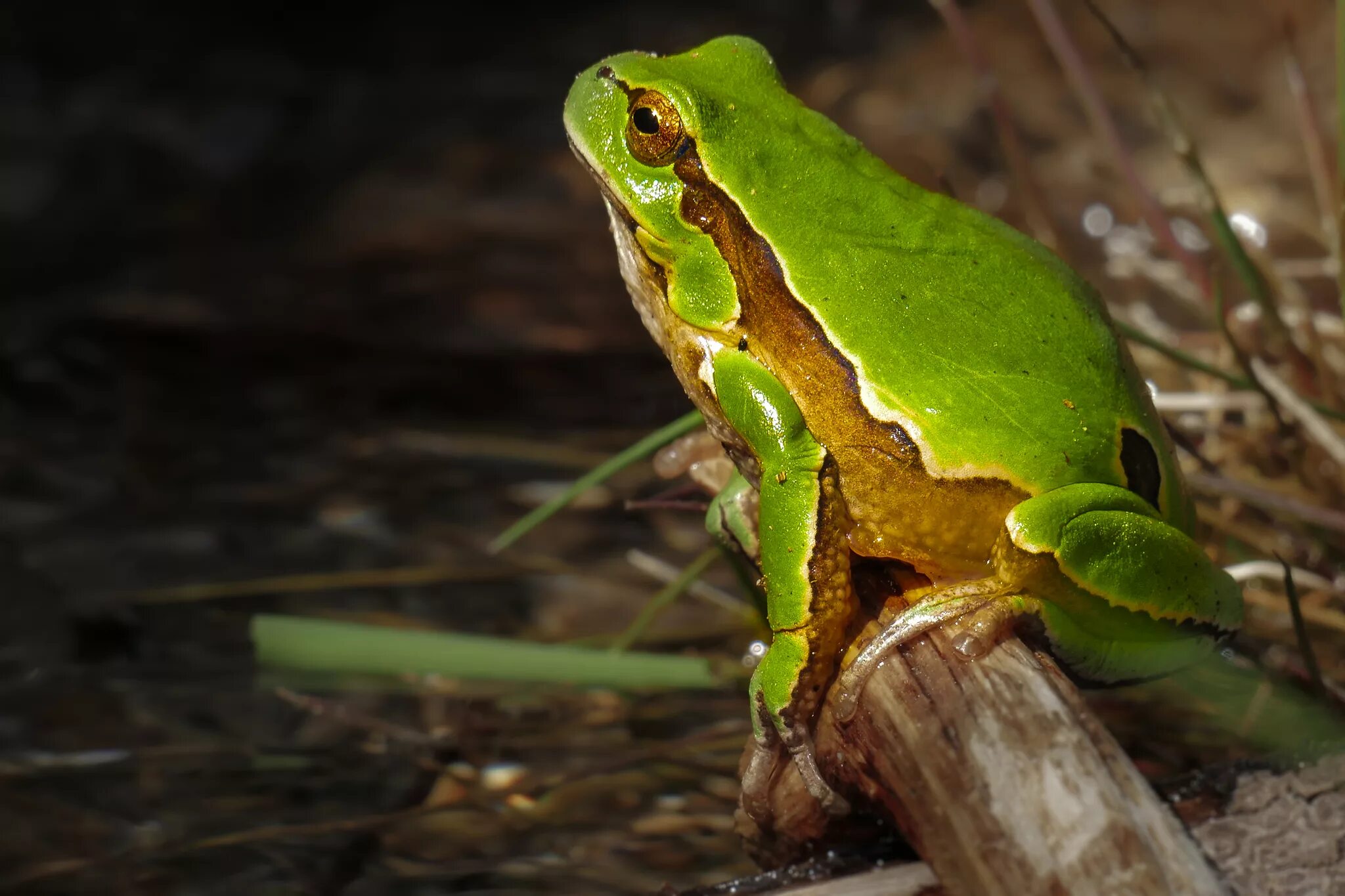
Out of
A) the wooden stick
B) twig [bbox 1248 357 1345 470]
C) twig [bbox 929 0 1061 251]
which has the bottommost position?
the wooden stick

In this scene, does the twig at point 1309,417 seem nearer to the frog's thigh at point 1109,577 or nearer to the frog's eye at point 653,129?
the frog's thigh at point 1109,577

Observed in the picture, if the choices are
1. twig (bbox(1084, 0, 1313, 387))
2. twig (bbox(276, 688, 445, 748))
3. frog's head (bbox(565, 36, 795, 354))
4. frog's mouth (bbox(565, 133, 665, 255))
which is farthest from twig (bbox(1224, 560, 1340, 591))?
twig (bbox(276, 688, 445, 748))

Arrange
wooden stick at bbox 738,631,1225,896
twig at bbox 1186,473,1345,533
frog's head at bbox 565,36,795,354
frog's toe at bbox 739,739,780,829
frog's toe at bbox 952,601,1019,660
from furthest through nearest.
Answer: twig at bbox 1186,473,1345,533, frog's head at bbox 565,36,795,354, frog's toe at bbox 739,739,780,829, frog's toe at bbox 952,601,1019,660, wooden stick at bbox 738,631,1225,896

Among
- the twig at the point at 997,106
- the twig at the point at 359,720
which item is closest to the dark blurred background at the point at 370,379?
the twig at the point at 359,720

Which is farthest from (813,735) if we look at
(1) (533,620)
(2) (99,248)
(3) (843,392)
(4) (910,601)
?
(2) (99,248)

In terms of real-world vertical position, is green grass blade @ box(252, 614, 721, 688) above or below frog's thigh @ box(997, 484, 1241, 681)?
above

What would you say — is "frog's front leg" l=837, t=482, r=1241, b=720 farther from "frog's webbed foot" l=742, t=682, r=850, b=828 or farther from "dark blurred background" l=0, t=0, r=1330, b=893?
"dark blurred background" l=0, t=0, r=1330, b=893

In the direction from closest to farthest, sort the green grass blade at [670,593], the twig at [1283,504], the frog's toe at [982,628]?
the frog's toe at [982,628] → the twig at [1283,504] → the green grass blade at [670,593]
